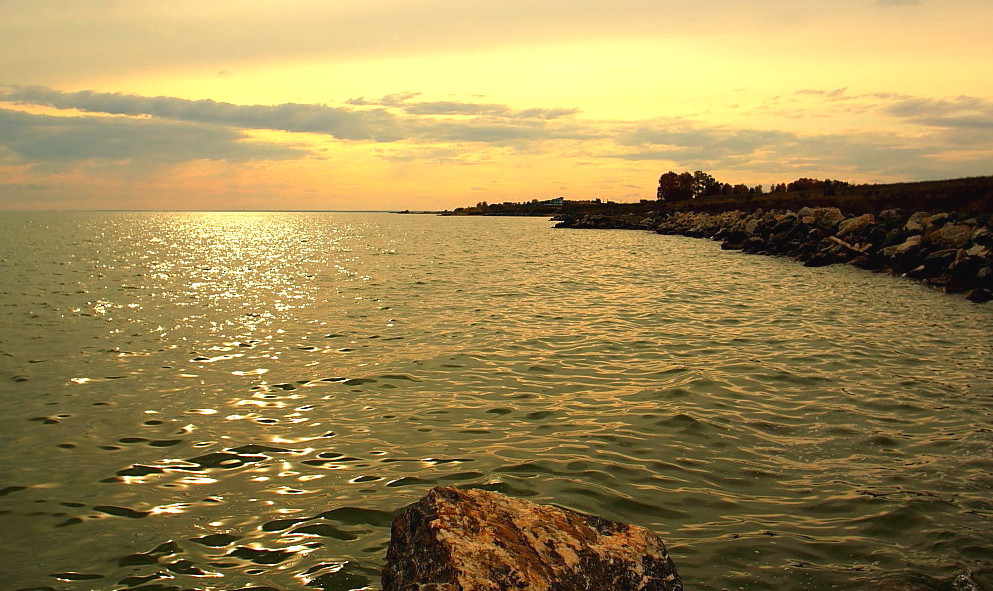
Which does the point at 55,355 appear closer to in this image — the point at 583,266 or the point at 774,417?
the point at 774,417

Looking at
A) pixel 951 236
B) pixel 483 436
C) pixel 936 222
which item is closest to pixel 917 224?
pixel 936 222

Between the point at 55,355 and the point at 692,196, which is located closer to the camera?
the point at 55,355

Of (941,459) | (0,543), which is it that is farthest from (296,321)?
(941,459)

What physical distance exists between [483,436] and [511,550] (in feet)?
14.8

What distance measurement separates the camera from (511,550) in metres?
3.77

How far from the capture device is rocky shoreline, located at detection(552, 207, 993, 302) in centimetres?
2391

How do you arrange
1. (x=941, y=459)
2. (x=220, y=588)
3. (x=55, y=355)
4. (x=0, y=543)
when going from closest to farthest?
(x=220, y=588), (x=0, y=543), (x=941, y=459), (x=55, y=355)

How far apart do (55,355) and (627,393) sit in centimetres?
1200

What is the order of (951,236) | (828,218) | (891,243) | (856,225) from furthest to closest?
(828,218)
(856,225)
(891,243)
(951,236)

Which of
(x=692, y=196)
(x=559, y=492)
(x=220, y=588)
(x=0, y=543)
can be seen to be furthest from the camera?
(x=692, y=196)

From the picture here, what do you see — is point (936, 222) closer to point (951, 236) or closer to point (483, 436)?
point (951, 236)

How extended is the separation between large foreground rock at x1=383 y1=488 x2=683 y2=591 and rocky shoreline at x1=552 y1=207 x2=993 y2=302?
23.1 m

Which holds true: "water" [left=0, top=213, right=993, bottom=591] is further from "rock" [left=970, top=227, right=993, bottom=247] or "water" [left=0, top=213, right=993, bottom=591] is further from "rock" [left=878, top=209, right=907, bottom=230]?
"rock" [left=878, top=209, right=907, bottom=230]

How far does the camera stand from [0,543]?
5566mm
